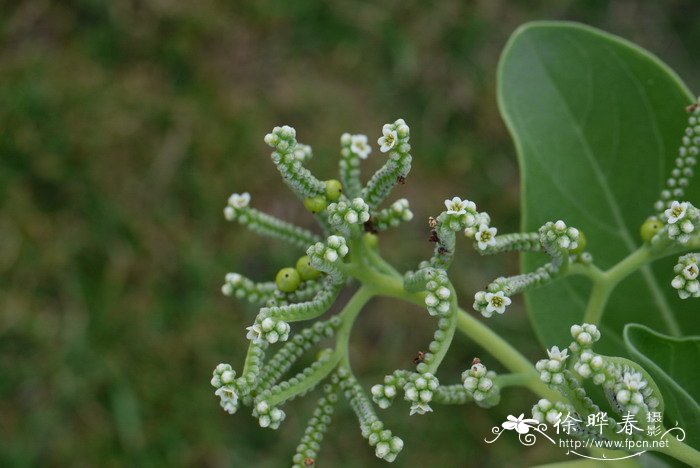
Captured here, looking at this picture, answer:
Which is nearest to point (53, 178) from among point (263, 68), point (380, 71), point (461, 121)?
point (263, 68)

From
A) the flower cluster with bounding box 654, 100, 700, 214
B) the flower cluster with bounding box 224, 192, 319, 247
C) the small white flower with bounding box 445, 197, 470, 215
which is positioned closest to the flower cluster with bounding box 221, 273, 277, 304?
the flower cluster with bounding box 224, 192, 319, 247

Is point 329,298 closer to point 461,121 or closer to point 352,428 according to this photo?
point 352,428

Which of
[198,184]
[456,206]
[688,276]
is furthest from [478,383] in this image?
[198,184]

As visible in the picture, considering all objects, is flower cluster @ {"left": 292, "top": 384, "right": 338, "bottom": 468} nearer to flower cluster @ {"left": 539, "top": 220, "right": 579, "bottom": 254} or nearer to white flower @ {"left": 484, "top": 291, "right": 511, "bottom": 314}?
white flower @ {"left": 484, "top": 291, "right": 511, "bottom": 314}

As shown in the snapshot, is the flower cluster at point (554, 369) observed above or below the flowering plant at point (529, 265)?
below

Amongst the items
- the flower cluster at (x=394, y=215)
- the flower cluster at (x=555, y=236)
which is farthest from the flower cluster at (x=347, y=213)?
the flower cluster at (x=555, y=236)

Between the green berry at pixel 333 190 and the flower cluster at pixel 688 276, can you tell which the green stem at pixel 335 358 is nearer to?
the green berry at pixel 333 190

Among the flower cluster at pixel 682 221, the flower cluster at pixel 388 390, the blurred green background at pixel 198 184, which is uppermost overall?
the blurred green background at pixel 198 184
